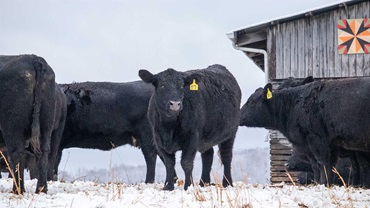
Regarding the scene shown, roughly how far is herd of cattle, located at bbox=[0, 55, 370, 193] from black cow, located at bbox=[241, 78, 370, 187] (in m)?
0.02

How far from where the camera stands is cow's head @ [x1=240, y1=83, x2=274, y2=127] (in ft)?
48.8

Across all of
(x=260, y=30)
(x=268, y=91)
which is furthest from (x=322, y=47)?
(x=268, y=91)

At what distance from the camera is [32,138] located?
8844 mm

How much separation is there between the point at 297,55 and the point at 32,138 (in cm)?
1452

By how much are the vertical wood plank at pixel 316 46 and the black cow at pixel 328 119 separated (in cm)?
743

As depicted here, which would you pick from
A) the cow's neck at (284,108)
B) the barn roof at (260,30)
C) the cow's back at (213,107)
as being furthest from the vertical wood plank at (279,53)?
the cow's back at (213,107)

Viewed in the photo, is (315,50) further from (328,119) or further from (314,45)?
(328,119)

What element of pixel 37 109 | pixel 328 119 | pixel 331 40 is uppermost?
pixel 331 40

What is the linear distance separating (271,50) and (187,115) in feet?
39.1

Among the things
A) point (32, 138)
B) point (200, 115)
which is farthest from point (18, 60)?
point (200, 115)

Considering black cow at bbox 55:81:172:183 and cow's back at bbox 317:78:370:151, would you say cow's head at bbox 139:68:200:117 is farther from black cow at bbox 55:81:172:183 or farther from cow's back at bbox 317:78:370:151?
black cow at bbox 55:81:172:183

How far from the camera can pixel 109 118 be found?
14.6 meters

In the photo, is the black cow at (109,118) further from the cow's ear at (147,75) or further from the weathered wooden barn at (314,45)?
the weathered wooden barn at (314,45)

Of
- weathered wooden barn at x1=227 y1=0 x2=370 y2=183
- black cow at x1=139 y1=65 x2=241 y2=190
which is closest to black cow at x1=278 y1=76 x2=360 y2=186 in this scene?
black cow at x1=139 y1=65 x2=241 y2=190
